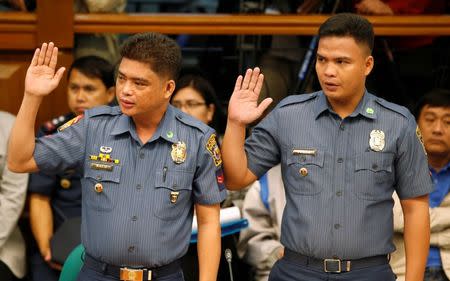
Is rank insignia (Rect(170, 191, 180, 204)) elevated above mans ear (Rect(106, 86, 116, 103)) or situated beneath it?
situated beneath

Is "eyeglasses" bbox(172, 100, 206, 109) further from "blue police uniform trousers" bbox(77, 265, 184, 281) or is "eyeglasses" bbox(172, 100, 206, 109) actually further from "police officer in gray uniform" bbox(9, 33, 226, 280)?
"blue police uniform trousers" bbox(77, 265, 184, 281)

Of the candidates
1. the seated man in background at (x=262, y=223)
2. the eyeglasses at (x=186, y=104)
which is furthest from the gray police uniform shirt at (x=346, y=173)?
the eyeglasses at (x=186, y=104)

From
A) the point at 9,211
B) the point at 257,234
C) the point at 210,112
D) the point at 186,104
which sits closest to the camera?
the point at 9,211

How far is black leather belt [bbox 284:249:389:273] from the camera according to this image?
370 cm

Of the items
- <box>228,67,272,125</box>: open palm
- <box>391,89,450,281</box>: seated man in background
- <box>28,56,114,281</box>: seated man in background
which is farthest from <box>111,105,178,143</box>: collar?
<box>391,89,450,281</box>: seated man in background

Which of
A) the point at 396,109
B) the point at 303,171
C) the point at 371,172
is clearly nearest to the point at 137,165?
the point at 303,171

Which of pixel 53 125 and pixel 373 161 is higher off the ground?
pixel 373 161

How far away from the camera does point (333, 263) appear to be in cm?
370

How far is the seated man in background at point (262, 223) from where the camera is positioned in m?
4.78

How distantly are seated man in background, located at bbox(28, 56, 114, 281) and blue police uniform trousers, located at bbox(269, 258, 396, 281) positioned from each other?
4.64ft

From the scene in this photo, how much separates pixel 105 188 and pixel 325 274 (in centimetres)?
93

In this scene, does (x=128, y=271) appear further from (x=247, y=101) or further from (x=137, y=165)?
(x=247, y=101)

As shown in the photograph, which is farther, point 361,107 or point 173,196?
point 361,107

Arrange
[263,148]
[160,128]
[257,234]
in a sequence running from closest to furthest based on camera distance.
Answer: [160,128]
[263,148]
[257,234]
